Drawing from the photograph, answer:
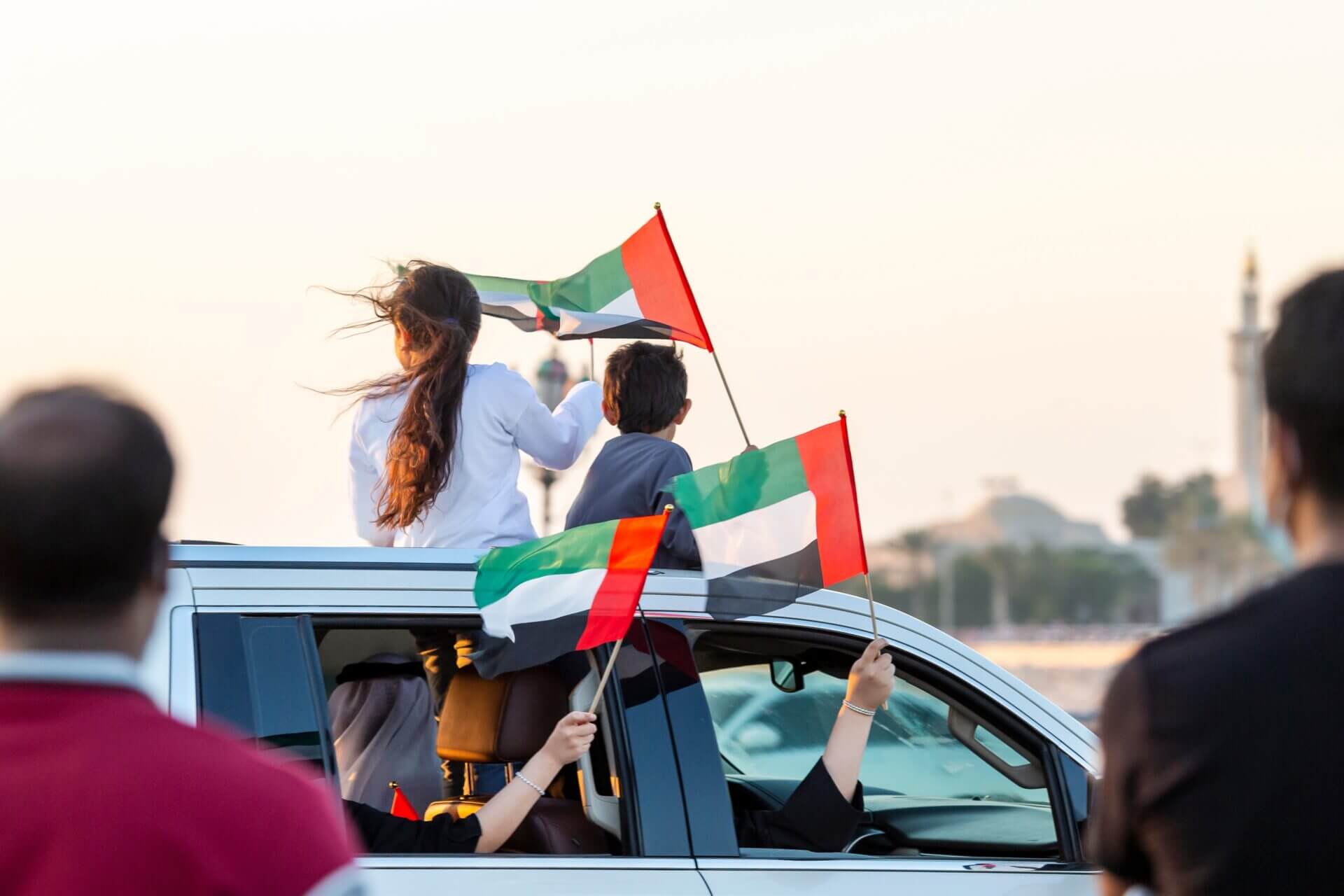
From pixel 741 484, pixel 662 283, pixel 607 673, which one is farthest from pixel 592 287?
pixel 607 673

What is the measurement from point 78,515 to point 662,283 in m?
3.54

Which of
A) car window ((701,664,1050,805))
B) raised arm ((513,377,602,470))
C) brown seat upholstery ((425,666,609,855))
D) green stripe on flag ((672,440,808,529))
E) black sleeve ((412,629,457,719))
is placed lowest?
car window ((701,664,1050,805))

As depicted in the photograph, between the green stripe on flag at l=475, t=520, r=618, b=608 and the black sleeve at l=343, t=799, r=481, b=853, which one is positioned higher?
the green stripe on flag at l=475, t=520, r=618, b=608

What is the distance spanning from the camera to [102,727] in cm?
154

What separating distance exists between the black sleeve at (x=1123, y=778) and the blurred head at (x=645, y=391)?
2.94m

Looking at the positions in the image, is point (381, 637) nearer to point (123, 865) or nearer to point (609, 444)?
point (609, 444)

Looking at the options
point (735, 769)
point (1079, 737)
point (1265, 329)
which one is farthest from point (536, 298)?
point (1265, 329)

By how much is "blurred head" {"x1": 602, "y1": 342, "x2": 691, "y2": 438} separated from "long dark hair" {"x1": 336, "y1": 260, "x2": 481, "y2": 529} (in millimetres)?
400

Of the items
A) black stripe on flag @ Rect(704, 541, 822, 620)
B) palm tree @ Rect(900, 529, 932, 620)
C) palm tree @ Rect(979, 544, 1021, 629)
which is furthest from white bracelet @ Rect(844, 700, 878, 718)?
palm tree @ Rect(979, 544, 1021, 629)

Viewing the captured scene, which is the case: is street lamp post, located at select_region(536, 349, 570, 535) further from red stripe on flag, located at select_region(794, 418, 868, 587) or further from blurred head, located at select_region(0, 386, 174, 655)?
blurred head, located at select_region(0, 386, 174, 655)

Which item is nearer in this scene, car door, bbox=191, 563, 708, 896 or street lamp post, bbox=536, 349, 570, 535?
car door, bbox=191, 563, 708, 896

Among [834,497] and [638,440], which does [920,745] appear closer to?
[834,497]

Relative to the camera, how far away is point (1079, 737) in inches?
157

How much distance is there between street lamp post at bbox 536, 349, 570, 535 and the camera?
22.5ft
